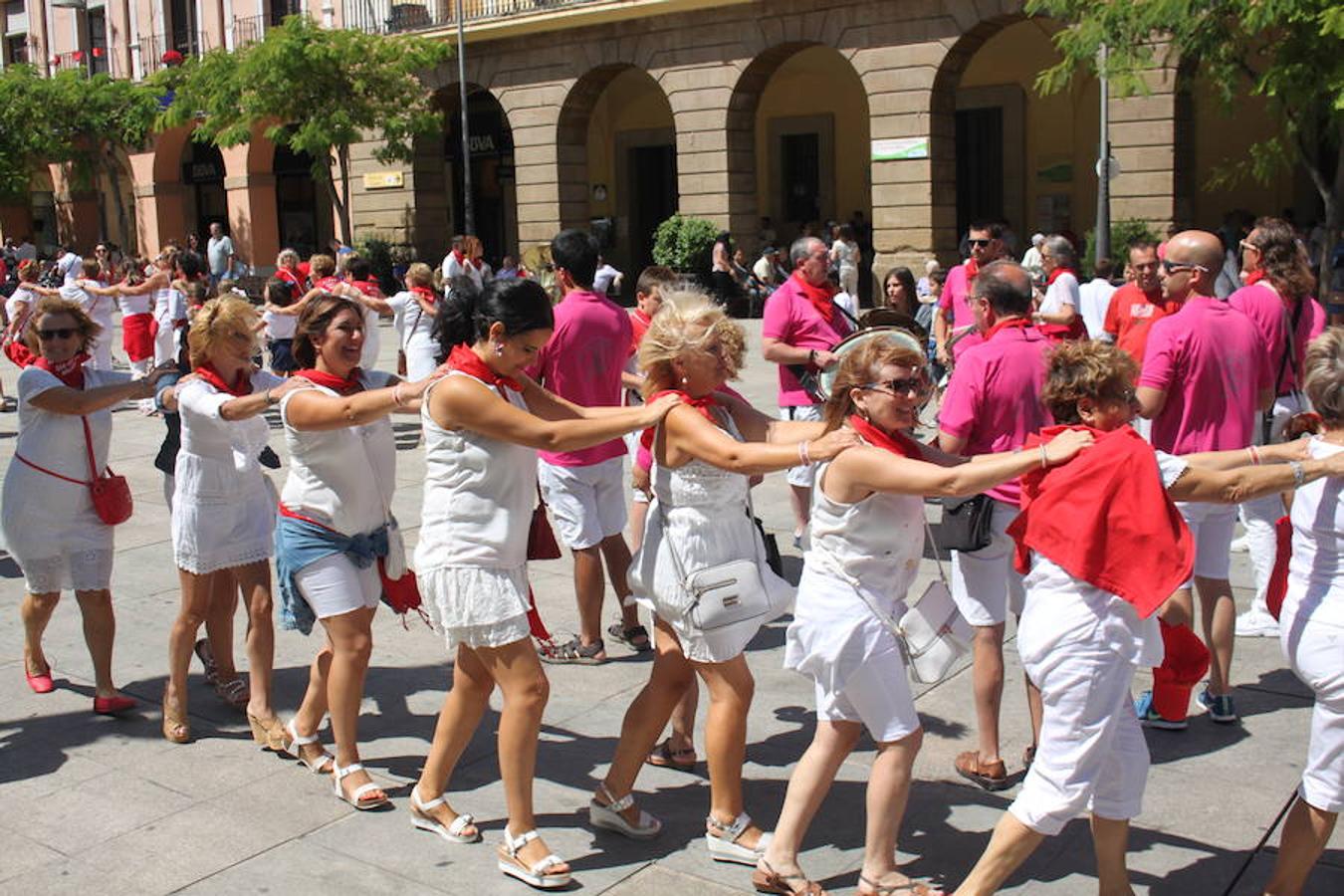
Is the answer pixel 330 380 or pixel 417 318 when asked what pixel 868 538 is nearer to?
pixel 330 380

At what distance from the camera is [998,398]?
4848 millimetres

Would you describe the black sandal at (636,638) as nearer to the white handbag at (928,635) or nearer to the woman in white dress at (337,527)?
the woman in white dress at (337,527)

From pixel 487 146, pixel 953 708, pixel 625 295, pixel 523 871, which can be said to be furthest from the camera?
pixel 487 146

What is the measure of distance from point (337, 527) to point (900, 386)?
78.5 inches

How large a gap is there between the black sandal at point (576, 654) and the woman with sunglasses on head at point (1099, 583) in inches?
109

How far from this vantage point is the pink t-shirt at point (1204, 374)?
5289 millimetres

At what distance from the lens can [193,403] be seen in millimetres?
5133

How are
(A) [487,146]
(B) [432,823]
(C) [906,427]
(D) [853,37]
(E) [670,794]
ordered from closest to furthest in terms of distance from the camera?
1. (C) [906,427]
2. (B) [432,823]
3. (E) [670,794]
4. (D) [853,37]
5. (A) [487,146]

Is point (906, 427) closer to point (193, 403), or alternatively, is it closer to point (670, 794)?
point (670, 794)

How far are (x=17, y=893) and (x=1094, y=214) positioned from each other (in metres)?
21.9

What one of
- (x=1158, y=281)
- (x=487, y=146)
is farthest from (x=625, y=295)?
(x=1158, y=281)

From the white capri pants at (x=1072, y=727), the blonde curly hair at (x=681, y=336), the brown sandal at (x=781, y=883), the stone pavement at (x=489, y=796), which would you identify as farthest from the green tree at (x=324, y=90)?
the white capri pants at (x=1072, y=727)

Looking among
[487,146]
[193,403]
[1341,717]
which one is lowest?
[1341,717]

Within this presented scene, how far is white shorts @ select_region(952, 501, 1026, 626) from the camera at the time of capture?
4.86 m
